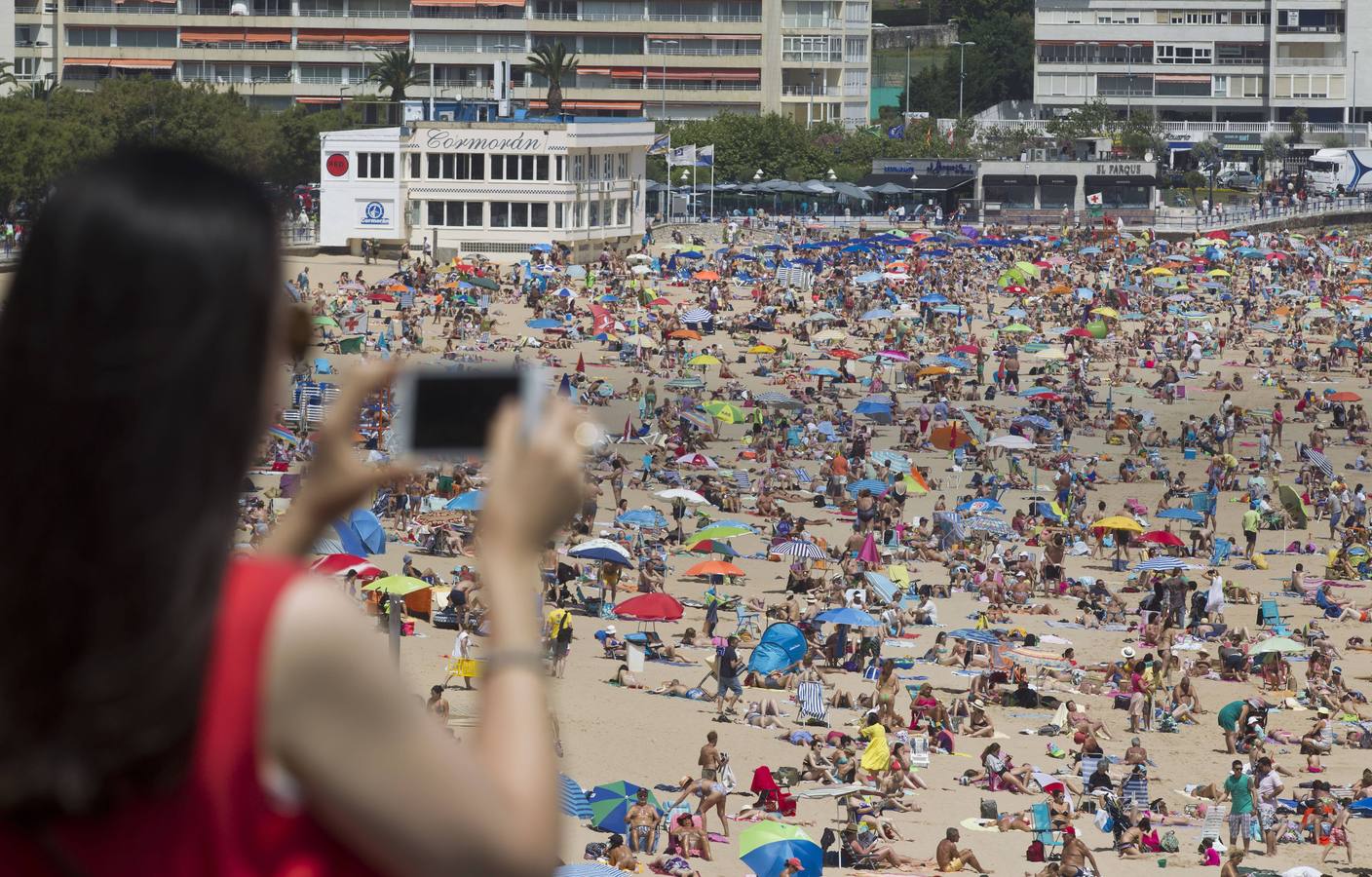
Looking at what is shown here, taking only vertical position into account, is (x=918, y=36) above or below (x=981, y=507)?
above

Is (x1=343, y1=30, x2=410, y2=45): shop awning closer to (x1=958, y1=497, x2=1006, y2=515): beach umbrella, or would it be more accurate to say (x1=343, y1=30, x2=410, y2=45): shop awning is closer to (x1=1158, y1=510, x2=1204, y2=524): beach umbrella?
(x1=958, y1=497, x2=1006, y2=515): beach umbrella

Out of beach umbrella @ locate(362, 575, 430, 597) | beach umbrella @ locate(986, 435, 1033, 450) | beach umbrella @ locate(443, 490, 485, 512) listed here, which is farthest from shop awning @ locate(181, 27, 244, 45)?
beach umbrella @ locate(362, 575, 430, 597)

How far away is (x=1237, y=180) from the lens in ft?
316

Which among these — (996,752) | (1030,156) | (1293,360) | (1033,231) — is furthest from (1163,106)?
(996,752)

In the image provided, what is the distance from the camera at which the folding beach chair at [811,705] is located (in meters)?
19.8

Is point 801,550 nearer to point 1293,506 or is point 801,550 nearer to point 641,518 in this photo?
point 641,518

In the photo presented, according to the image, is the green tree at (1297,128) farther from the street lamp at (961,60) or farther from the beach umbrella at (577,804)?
the beach umbrella at (577,804)

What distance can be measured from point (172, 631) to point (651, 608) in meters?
20.4

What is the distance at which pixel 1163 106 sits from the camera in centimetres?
10300

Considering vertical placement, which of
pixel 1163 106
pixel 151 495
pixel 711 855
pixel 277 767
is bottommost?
pixel 711 855

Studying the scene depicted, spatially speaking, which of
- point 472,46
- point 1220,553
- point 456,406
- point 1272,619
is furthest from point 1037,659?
point 472,46

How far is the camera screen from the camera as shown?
1530 millimetres

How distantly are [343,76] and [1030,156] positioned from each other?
30719 mm

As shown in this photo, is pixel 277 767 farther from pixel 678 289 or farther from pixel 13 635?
pixel 678 289
